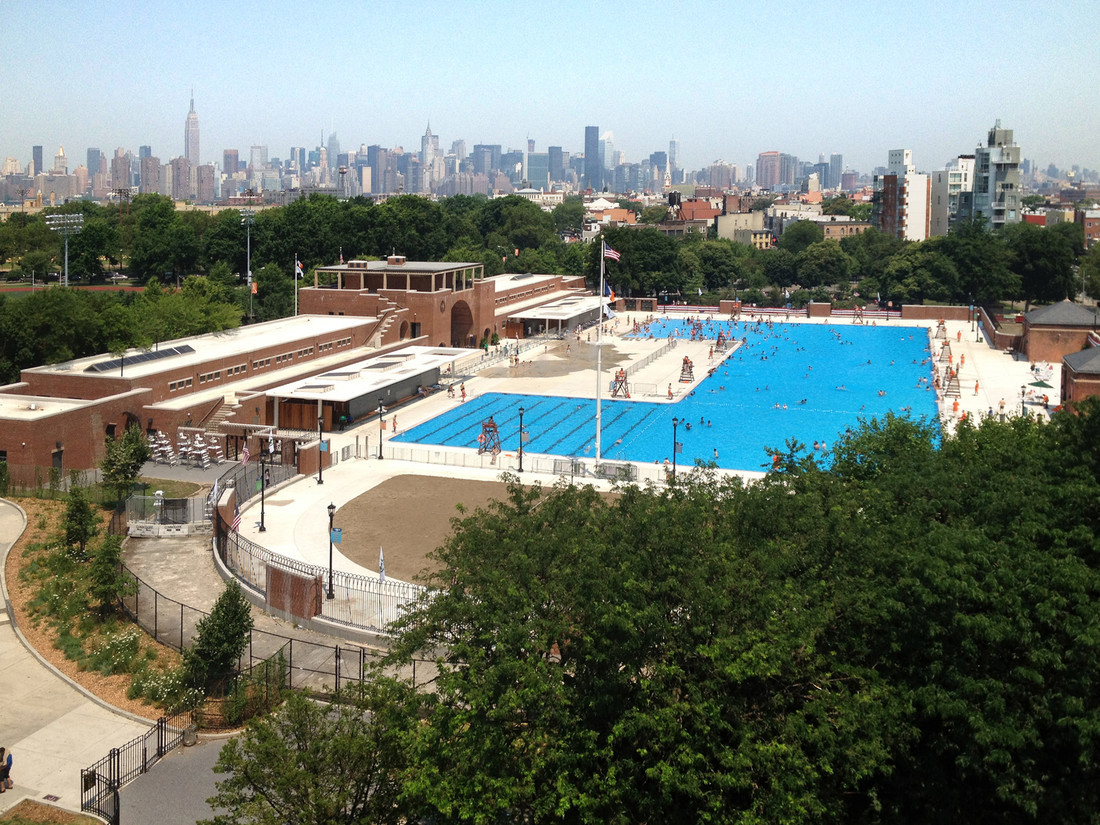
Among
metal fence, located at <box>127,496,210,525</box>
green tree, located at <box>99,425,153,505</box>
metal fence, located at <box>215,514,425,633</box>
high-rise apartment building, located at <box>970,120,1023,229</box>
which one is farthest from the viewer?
high-rise apartment building, located at <box>970,120,1023,229</box>

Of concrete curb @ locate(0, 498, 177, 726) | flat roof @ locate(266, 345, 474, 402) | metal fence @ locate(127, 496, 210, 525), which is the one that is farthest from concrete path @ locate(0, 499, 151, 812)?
flat roof @ locate(266, 345, 474, 402)

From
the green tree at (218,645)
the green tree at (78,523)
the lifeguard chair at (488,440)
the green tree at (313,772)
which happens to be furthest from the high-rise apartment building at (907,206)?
the green tree at (313,772)

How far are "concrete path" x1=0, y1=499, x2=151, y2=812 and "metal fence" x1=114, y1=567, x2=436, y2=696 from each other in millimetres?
2419

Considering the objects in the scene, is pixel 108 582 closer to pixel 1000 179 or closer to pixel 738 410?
pixel 738 410

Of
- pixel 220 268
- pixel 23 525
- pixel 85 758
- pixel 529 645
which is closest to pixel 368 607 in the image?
pixel 85 758

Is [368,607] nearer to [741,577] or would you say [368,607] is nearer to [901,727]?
[741,577]

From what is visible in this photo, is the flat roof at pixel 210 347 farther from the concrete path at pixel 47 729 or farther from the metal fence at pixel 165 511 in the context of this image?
the concrete path at pixel 47 729

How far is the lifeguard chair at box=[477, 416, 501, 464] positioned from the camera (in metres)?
41.4

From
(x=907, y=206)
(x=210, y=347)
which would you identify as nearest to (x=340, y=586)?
(x=210, y=347)

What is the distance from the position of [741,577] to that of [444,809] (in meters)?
5.31

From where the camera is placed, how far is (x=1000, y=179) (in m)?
123

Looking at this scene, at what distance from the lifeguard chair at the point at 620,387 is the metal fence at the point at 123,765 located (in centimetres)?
3778

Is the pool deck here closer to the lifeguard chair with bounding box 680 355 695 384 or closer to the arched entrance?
the lifeguard chair with bounding box 680 355 695 384

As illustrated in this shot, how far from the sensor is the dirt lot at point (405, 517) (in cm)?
2870
